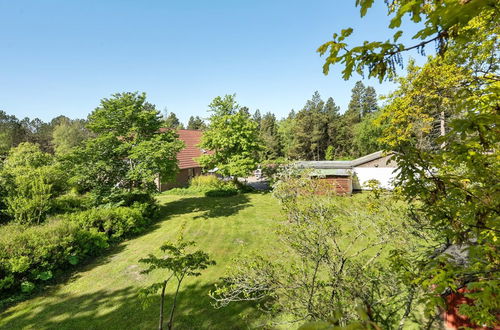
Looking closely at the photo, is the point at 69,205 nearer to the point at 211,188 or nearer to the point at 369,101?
the point at 211,188

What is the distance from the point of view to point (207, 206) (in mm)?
16969

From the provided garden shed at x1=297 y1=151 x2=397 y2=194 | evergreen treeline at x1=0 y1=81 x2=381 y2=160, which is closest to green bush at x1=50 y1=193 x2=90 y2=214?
garden shed at x1=297 y1=151 x2=397 y2=194

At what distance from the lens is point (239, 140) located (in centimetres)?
2000

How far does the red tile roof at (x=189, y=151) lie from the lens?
83.2 ft

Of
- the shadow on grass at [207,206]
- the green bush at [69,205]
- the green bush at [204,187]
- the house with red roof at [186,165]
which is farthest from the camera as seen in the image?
the house with red roof at [186,165]

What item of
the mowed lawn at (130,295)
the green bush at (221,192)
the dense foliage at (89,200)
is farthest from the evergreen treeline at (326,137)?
the mowed lawn at (130,295)

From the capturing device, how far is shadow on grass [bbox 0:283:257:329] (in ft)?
18.1

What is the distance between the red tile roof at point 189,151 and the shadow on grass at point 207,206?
20.8 feet

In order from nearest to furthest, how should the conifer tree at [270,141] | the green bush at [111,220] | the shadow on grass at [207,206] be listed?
the green bush at [111,220] → the shadow on grass at [207,206] → the conifer tree at [270,141]

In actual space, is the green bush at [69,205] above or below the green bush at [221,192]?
above

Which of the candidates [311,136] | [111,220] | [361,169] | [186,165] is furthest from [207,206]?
[311,136]

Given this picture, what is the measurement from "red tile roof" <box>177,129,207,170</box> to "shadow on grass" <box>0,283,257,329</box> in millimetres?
18037

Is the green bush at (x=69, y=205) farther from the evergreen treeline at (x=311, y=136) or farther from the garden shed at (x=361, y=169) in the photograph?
the evergreen treeline at (x=311, y=136)

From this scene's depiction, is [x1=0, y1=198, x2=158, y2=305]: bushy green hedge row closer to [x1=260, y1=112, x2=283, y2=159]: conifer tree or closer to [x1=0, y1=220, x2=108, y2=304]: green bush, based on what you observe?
[x1=0, y1=220, x2=108, y2=304]: green bush
